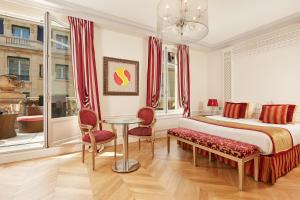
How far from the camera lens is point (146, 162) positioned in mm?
3084

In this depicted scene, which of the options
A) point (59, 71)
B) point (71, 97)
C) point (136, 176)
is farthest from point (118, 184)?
point (59, 71)

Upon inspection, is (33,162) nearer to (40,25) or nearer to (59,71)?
(59,71)

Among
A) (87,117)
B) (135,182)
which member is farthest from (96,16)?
(135,182)

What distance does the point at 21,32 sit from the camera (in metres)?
6.14

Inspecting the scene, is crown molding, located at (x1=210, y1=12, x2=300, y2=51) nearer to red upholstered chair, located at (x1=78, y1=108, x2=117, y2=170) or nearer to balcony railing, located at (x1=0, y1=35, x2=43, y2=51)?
red upholstered chair, located at (x1=78, y1=108, x2=117, y2=170)

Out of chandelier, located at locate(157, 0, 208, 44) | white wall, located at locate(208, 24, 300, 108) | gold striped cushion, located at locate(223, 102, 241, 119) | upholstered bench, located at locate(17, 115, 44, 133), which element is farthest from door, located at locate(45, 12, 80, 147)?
white wall, located at locate(208, 24, 300, 108)

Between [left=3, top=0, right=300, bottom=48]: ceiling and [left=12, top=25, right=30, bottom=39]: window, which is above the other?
[left=12, top=25, right=30, bottom=39]: window

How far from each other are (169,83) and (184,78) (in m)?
0.50

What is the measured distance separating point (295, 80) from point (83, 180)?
464cm

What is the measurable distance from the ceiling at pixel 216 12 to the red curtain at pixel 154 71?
42cm

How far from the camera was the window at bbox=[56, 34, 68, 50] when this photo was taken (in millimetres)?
3637

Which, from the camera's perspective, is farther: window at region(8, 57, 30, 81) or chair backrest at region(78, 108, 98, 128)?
window at region(8, 57, 30, 81)

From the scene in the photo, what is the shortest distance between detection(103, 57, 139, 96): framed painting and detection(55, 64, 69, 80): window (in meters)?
0.81

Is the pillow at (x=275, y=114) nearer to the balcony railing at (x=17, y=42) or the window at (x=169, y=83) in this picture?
the window at (x=169, y=83)
